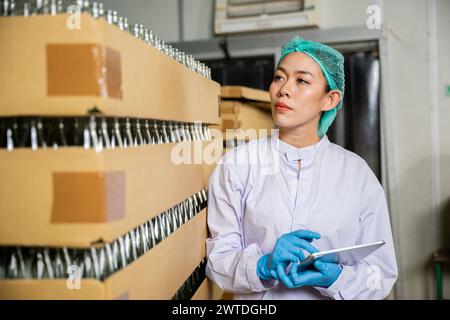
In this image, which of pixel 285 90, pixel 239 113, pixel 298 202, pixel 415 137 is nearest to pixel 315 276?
pixel 298 202

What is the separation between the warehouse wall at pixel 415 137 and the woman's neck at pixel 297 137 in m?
1.52

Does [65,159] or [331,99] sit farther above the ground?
[331,99]

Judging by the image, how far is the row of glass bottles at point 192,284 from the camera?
1.16 metres

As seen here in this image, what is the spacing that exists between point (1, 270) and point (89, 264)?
0.17m

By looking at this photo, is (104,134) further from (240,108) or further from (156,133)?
(240,108)

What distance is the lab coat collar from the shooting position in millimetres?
1400

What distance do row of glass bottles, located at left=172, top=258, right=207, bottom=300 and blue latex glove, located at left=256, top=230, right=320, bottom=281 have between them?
193 millimetres

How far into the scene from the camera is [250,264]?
4.14 ft

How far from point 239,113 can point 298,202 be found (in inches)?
34.6

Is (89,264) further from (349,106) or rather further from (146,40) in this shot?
(349,106)

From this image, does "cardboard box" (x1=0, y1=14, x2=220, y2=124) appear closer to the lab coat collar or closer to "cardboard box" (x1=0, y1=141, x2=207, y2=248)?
"cardboard box" (x1=0, y1=141, x2=207, y2=248)

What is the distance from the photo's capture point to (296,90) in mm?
1357
